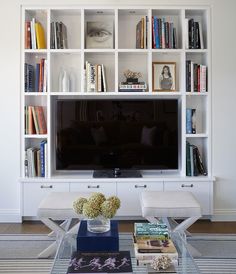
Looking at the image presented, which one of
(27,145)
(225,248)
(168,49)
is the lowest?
(225,248)

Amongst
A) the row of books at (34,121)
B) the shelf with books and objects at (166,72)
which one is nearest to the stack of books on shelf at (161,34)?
the shelf with books and objects at (166,72)

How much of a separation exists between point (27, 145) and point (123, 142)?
1.10 metres

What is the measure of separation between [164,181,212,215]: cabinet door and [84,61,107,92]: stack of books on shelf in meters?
1.28

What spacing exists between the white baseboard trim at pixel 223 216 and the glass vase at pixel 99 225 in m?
2.20

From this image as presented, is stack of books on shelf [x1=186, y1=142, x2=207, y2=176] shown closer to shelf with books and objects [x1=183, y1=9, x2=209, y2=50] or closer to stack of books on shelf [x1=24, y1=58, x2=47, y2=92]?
shelf with books and objects [x1=183, y1=9, x2=209, y2=50]

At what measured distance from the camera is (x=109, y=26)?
459 centimetres

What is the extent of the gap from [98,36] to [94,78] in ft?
1.63

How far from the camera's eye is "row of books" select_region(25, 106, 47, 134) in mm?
4461

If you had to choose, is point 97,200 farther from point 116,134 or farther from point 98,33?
point 98,33

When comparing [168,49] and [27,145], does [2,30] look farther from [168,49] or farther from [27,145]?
[168,49]

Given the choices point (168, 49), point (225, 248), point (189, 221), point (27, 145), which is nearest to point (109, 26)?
point (168, 49)

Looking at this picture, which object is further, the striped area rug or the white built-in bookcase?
the white built-in bookcase

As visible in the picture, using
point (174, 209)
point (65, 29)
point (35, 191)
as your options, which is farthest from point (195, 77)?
point (35, 191)

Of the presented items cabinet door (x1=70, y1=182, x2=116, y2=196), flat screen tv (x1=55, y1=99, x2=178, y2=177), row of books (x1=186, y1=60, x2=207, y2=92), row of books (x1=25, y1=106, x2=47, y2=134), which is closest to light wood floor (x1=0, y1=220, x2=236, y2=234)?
cabinet door (x1=70, y1=182, x2=116, y2=196)
